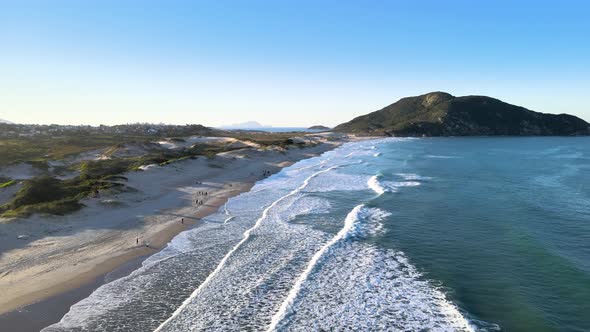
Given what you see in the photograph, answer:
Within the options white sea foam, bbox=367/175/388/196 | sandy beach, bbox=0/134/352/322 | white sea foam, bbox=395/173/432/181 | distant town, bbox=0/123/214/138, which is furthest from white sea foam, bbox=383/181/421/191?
distant town, bbox=0/123/214/138

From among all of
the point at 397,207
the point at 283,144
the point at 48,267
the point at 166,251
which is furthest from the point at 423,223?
the point at 283,144

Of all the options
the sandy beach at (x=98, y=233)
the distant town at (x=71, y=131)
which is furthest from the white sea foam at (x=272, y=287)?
the distant town at (x=71, y=131)

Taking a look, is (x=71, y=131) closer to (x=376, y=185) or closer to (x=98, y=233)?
(x=376, y=185)

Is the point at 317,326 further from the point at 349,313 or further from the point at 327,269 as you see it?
the point at 327,269

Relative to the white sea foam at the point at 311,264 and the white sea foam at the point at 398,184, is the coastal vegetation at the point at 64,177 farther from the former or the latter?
the white sea foam at the point at 398,184

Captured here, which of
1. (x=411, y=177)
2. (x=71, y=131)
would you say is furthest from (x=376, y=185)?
(x=71, y=131)

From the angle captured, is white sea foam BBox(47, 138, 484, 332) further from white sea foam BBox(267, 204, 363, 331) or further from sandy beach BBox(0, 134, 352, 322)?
sandy beach BBox(0, 134, 352, 322)
